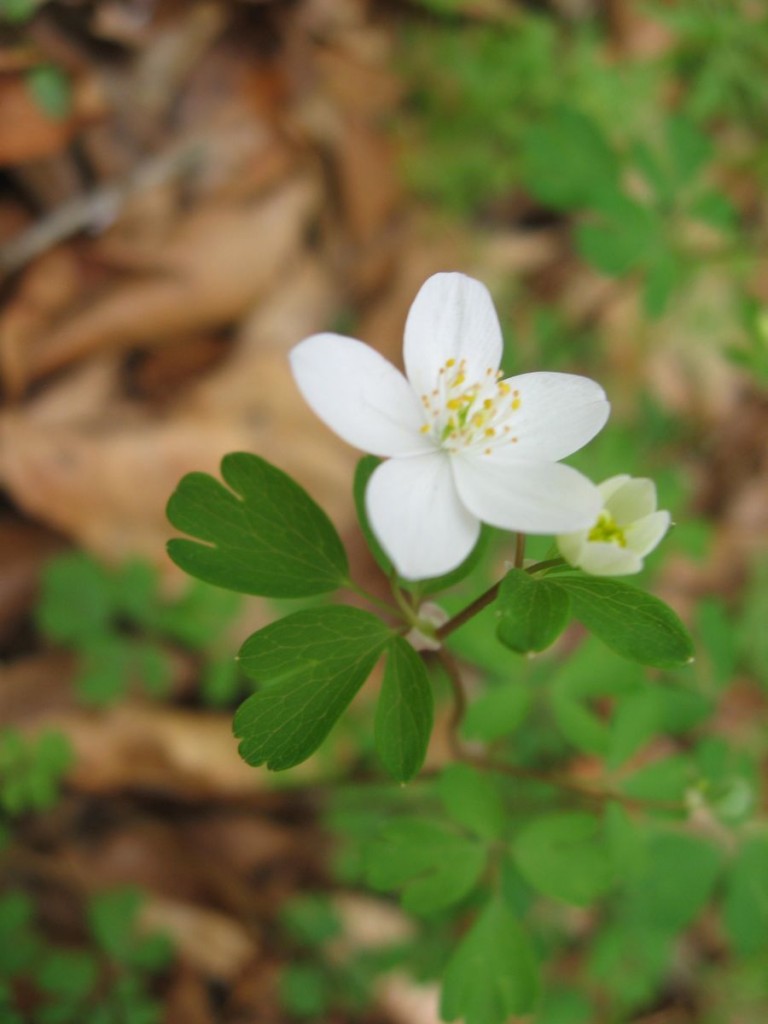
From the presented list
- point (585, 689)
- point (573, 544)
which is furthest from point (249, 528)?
point (585, 689)

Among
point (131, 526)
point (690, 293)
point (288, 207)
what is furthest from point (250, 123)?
point (690, 293)

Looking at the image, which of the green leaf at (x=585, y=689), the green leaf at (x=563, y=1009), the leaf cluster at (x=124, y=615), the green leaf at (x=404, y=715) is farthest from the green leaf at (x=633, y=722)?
the leaf cluster at (x=124, y=615)

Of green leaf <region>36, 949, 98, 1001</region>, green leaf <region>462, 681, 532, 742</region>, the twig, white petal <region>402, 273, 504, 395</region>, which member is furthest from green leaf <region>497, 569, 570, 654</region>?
the twig

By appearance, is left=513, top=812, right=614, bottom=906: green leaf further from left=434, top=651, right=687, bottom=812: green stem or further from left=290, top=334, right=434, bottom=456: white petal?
left=290, top=334, right=434, bottom=456: white petal

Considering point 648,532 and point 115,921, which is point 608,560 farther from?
point 115,921

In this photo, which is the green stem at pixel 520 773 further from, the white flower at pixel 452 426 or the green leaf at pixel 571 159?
the green leaf at pixel 571 159

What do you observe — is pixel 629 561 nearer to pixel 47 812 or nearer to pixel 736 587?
pixel 47 812
